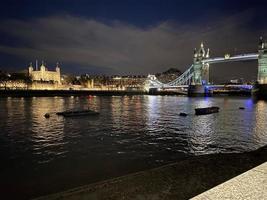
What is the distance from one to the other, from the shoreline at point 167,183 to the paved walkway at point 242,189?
1.38m

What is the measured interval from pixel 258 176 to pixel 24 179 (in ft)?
25.8

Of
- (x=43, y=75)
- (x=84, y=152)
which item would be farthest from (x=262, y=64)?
(x=43, y=75)

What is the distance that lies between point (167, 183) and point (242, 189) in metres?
2.44

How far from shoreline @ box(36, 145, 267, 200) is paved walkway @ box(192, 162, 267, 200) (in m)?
1.38

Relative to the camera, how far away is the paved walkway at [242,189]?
12.0 ft

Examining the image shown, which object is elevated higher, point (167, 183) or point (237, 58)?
point (237, 58)

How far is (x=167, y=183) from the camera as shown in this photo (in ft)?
19.7

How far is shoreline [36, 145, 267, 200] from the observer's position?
5340mm

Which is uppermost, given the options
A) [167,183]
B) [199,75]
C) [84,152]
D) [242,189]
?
[199,75]

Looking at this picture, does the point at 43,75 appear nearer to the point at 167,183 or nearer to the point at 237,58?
the point at 237,58

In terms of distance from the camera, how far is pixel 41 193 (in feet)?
24.1

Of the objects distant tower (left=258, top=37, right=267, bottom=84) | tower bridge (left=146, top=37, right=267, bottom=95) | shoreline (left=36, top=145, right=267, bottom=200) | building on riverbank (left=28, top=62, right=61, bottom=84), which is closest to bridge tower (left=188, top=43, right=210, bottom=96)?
tower bridge (left=146, top=37, right=267, bottom=95)

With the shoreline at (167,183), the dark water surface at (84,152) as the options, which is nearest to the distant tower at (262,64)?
the dark water surface at (84,152)

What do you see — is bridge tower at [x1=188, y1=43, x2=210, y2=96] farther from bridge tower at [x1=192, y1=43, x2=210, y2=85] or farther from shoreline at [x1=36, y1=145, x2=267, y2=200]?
shoreline at [x1=36, y1=145, x2=267, y2=200]
